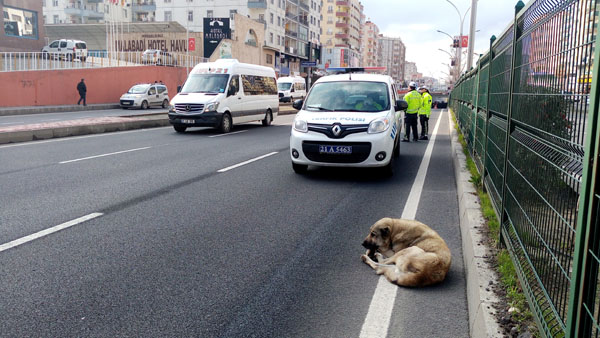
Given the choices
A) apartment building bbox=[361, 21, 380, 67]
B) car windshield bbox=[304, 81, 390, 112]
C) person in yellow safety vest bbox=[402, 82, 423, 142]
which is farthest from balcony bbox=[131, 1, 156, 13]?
apartment building bbox=[361, 21, 380, 67]

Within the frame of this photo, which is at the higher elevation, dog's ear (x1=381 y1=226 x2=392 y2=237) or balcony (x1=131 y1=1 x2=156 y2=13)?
balcony (x1=131 y1=1 x2=156 y2=13)

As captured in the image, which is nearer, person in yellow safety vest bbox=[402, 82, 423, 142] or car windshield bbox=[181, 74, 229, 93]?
person in yellow safety vest bbox=[402, 82, 423, 142]

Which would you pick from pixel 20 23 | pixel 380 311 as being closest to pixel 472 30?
pixel 380 311

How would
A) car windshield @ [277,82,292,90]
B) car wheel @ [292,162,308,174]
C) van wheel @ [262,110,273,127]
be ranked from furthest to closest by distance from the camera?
car windshield @ [277,82,292,90] → van wheel @ [262,110,273,127] → car wheel @ [292,162,308,174]

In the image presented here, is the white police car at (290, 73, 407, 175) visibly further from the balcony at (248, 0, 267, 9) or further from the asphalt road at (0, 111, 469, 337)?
the balcony at (248, 0, 267, 9)

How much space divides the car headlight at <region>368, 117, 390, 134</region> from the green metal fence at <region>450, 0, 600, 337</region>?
393 cm

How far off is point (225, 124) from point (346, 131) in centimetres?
987

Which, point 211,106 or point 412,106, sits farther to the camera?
point 211,106

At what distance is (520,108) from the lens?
13.8ft

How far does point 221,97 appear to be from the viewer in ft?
58.2

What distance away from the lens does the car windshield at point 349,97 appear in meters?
9.55

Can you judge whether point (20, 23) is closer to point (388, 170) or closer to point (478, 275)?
point (388, 170)

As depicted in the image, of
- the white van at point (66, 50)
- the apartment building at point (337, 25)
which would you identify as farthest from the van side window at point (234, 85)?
the apartment building at point (337, 25)

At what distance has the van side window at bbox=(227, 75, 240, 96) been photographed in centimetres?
1828
